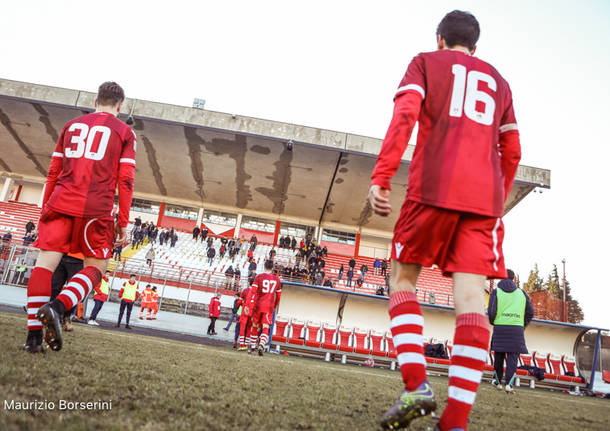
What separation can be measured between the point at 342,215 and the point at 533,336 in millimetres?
17876

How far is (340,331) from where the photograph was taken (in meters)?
12.4

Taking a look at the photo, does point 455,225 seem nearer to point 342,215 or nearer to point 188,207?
point 342,215

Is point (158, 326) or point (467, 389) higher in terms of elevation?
point (467, 389)

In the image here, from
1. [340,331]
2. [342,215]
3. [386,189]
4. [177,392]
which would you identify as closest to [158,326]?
[340,331]

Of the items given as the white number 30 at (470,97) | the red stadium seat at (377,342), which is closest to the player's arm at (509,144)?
the white number 30 at (470,97)

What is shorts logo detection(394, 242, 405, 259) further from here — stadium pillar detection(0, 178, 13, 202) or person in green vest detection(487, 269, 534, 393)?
stadium pillar detection(0, 178, 13, 202)

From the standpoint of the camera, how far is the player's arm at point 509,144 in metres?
2.22

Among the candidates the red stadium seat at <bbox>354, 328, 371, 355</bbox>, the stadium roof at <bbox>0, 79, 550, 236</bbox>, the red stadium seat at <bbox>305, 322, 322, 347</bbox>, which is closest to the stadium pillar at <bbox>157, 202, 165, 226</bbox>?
the stadium roof at <bbox>0, 79, 550, 236</bbox>

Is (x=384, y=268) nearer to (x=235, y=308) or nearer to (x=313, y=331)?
(x=313, y=331)

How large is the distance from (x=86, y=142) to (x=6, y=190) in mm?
34103

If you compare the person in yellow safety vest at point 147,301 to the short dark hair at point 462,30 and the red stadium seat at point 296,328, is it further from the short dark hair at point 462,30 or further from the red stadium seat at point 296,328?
the short dark hair at point 462,30

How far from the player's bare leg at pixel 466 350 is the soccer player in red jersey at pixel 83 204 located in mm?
2373

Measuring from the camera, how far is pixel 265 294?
28.5 feet

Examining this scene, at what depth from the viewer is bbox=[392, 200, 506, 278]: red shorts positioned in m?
1.83
